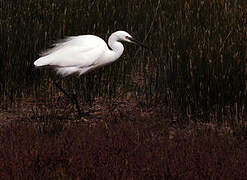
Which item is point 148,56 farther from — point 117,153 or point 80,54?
point 117,153

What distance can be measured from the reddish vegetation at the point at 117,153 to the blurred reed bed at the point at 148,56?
609mm

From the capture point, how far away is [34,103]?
6.27 m

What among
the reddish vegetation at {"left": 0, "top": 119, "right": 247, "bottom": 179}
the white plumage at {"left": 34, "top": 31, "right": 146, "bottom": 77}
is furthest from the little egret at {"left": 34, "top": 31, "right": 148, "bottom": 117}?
the reddish vegetation at {"left": 0, "top": 119, "right": 247, "bottom": 179}

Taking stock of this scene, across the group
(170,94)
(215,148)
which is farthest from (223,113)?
(215,148)

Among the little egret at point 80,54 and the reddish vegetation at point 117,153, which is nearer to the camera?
the reddish vegetation at point 117,153

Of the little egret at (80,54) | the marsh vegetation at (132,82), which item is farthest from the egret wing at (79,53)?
the marsh vegetation at (132,82)

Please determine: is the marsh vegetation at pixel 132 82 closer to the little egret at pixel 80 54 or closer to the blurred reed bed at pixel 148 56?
the blurred reed bed at pixel 148 56

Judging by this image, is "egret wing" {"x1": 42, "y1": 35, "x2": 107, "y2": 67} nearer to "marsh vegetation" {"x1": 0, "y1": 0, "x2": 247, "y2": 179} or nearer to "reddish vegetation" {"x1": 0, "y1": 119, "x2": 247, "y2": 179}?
"marsh vegetation" {"x1": 0, "y1": 0, "x2": 247, "y2": 179}

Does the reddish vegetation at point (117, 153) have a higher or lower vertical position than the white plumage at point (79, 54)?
lower

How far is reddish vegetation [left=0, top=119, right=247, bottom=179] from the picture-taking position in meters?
3.78

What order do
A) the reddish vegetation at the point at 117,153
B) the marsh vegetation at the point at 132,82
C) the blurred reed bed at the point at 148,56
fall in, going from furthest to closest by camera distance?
1. the blurred reed bed at the point at 148,56
2. the marsh vegetation at the point at 132,82
3. the reddish vegetation at the point at 117,153

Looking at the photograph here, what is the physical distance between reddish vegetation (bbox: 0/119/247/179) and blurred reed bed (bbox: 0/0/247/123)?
2.00 feet

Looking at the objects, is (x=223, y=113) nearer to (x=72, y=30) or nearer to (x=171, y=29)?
(x=171, y=29)

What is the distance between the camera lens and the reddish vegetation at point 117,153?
3.78 metres
